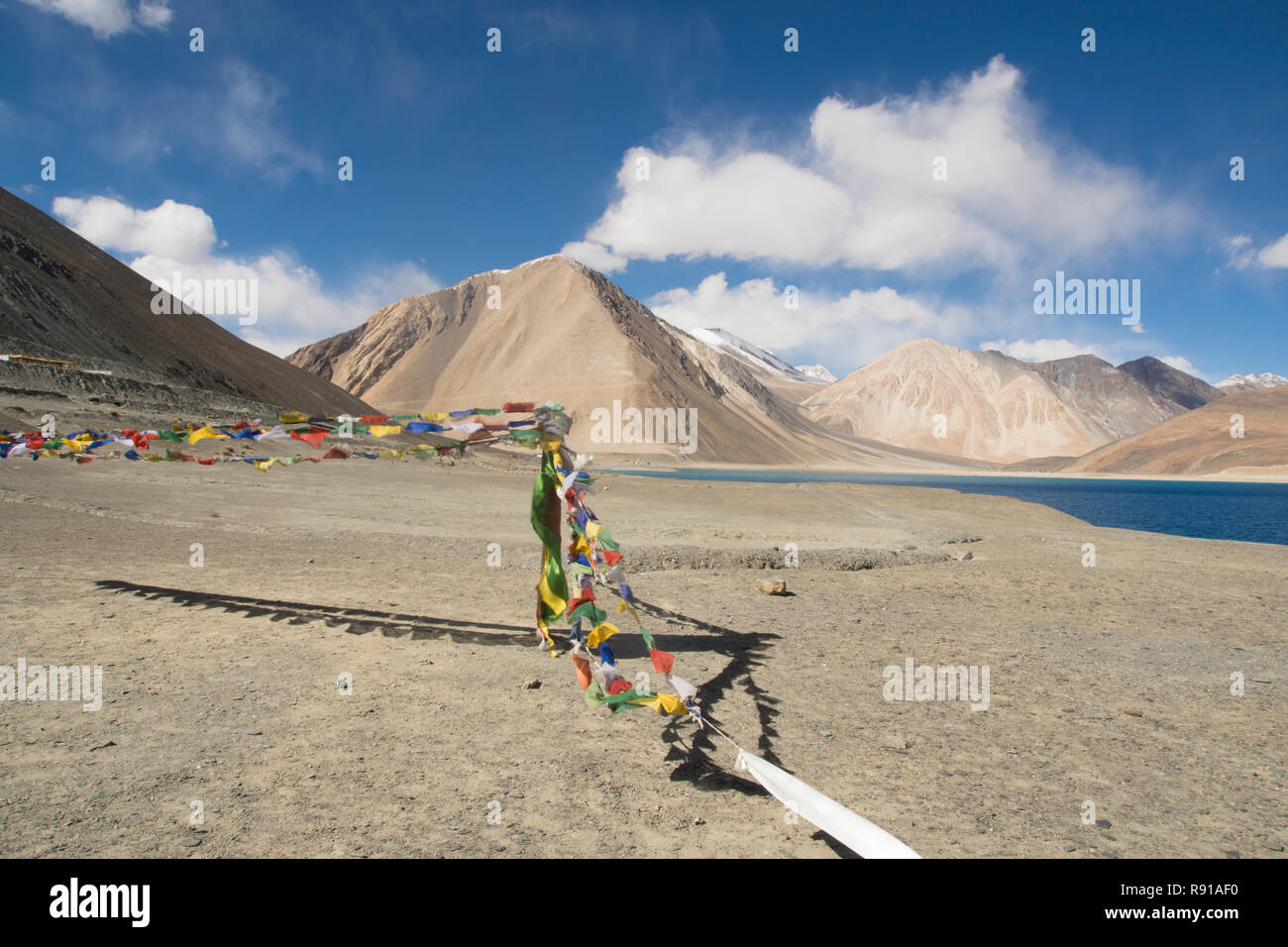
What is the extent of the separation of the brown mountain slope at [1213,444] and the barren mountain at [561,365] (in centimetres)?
4774

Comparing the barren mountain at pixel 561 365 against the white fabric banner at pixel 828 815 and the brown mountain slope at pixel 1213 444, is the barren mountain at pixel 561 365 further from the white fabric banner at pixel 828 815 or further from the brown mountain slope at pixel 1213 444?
the white fabric banner at pixel 828 815

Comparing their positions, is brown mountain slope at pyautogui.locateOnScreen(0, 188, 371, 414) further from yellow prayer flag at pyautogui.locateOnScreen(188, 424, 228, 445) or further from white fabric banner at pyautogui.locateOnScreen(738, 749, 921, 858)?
white fabric banner at pyautogui.locateOnScreen(738, 749, 921, 858)

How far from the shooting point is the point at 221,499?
65.0 feet

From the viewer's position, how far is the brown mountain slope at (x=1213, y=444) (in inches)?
4370

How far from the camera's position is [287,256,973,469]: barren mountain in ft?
418

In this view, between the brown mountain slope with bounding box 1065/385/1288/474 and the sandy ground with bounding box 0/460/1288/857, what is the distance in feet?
441

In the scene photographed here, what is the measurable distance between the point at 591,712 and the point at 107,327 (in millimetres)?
68872

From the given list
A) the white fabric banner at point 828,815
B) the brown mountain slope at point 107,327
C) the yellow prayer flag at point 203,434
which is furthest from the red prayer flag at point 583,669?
the brown mountain slope at point 107,327

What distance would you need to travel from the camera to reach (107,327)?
54938 mm

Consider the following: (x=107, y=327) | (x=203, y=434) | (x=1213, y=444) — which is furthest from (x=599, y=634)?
(x=1213, y=444)

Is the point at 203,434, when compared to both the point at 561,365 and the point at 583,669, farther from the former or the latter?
the point at 561,365
